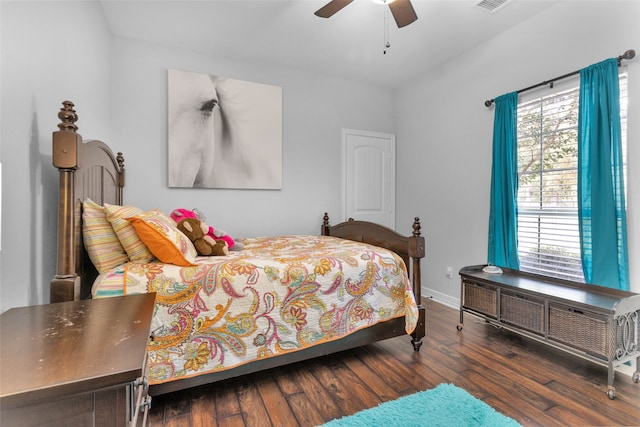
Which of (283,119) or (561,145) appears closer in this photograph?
(561,145)

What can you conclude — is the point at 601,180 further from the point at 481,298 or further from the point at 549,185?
the point at 481,298

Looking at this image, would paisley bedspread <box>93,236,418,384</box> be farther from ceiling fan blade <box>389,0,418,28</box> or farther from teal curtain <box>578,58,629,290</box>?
ceiling fan blade <box>389,0,418,28</box>

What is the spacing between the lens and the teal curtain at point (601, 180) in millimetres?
2076

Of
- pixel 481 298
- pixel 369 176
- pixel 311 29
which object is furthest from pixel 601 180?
pixel 311 29

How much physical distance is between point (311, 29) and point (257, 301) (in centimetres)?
244

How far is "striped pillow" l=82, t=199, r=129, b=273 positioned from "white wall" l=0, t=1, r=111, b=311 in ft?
0.50

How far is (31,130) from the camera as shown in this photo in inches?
54.8

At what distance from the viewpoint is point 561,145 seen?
98.3 inches

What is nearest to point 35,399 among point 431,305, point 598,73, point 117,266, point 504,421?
point 117,266

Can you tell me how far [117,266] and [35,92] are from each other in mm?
916

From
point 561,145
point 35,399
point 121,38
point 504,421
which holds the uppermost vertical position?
point 121,38

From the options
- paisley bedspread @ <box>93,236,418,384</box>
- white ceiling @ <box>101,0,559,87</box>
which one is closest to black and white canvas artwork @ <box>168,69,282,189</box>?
white ceiling @ <box>101,0,559,87</box>

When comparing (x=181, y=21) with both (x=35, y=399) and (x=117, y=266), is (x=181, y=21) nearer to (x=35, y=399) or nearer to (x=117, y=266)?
(x=117, y=266)

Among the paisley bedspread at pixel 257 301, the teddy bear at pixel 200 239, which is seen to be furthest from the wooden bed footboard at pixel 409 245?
the teddy bear at pixel 200 239
